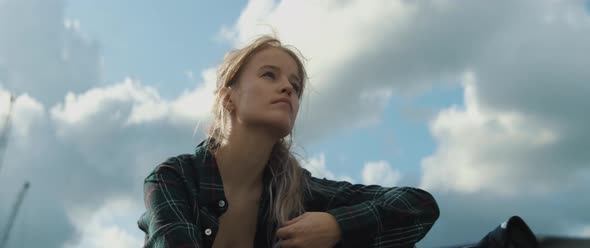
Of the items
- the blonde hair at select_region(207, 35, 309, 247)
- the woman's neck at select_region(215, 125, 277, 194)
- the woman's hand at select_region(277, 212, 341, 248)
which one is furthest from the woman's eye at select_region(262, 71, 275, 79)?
the woman's hand at select_region(277, 212, 341, 248)

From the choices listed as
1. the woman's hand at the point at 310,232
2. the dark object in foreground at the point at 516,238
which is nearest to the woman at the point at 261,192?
the woman's hand at the point at 310,232

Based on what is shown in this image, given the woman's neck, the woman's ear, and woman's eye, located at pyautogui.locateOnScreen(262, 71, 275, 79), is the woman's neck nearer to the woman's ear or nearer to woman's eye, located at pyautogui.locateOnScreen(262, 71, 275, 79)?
the woman's ear

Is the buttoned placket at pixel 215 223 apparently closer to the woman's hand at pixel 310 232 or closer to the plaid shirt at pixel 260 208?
the plaid shirt at pixel 260 208

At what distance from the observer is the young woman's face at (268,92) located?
3.27 metres

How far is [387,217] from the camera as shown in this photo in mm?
2971

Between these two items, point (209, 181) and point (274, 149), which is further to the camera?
point (274, 149)

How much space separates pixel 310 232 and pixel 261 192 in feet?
2.45

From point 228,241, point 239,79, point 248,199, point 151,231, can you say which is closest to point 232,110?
point 239,79

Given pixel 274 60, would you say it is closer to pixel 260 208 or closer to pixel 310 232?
pixel 260 208

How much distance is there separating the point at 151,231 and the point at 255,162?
0.87m

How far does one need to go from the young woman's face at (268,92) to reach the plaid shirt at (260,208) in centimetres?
37

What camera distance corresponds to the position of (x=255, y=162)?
11.1ft

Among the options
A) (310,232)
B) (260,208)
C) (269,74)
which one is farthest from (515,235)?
(269,74)

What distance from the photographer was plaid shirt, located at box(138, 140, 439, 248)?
110 inches
